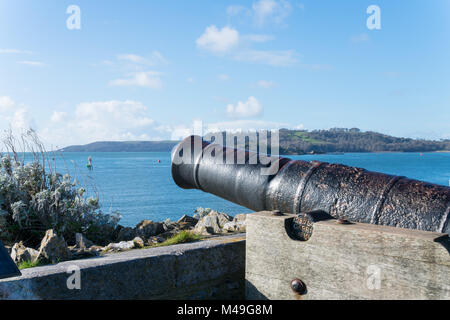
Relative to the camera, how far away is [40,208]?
652cm

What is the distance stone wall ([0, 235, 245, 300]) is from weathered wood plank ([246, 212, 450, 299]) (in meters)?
0.32

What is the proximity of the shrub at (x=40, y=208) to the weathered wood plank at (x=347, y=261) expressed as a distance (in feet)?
12.1

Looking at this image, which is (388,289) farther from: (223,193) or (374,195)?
(223,193)

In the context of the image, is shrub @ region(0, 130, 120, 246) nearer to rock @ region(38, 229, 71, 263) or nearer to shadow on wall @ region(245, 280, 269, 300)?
rock @ region(38, 229, 71, 263)

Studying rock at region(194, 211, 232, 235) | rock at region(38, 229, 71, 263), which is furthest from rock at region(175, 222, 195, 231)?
rock at region(38, 229, 71, 263)

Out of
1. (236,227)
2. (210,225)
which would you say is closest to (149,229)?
(210,225)

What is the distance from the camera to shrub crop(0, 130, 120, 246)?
645 cm

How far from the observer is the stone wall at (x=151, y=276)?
312cm

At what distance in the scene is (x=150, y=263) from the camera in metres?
3.61

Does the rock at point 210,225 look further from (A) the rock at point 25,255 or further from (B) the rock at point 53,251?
(A) the rock at point 25,255

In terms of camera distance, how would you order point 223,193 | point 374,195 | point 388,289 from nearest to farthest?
1. point 388,289
2. point 374,195
3. point 223,193
